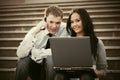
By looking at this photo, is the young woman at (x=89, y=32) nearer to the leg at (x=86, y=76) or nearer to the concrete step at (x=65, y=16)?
the leg at (x=86, y=76)

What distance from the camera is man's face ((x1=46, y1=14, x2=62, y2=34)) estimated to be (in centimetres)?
245

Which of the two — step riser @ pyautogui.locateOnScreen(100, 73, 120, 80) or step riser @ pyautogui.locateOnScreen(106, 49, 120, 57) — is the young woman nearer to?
step riser @ pyautogui.locateOnScreen(100, 73, 120, 80)

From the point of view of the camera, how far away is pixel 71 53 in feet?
6.50

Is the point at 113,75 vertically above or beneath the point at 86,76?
beneath

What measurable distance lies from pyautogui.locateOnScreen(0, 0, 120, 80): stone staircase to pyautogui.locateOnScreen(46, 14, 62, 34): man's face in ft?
2.59

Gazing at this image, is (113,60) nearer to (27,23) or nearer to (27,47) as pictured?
(27,47)

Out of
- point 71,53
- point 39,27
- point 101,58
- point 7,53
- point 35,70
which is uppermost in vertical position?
point 39,27

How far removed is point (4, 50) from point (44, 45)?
125cm

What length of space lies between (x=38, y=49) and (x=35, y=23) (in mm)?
1938

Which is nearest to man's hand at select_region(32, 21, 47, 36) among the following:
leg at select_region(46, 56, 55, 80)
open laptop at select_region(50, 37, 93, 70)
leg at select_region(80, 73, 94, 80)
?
leg at select_region(46, 56, 55, 80)

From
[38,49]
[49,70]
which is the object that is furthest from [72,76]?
[38,49]

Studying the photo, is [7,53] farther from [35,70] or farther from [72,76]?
[72,76]

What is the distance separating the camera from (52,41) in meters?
2.01

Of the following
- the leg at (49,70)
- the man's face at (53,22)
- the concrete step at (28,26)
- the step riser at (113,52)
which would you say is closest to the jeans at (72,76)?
the leg at (49,70)
